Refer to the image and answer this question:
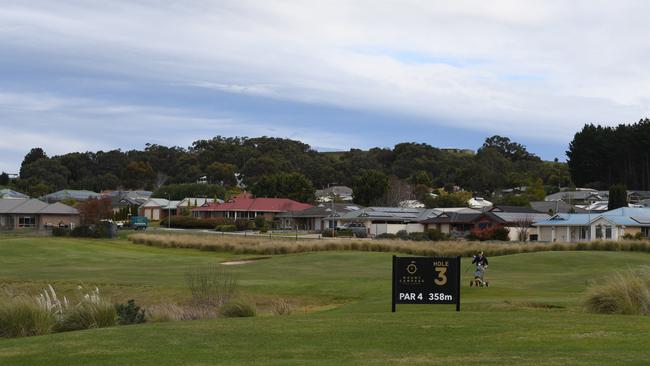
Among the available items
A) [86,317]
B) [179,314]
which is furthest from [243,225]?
[86,317]

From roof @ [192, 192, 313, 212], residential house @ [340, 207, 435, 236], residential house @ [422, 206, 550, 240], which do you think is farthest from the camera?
roof @ [192, 192, 313, 212]

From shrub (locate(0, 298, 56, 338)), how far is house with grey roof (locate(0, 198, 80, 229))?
8740 centimetres

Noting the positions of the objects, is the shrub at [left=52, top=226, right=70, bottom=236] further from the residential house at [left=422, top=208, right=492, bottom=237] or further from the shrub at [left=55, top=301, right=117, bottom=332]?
the shrub at [left=55, top=301, right=117, bottom=332]

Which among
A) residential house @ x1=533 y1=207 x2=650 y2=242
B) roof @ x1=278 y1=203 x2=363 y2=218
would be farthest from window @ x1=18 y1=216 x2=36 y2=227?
residential house @ x1=533 y1=207 x2=650 y2=242

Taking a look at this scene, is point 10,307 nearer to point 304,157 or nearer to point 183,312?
point 183,312

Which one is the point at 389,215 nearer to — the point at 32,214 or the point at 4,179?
the point at 32,214

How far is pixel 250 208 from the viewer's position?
121250 millimetres

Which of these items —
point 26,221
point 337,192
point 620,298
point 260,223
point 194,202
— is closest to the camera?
point 620,298

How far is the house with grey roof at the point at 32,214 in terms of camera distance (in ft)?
337

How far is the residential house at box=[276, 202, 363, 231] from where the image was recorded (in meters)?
111

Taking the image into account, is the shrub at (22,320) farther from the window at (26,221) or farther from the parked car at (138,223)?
the window at (26,221)

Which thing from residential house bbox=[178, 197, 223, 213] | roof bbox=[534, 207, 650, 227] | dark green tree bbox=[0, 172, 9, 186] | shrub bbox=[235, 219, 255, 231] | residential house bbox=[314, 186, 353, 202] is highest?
dark green tree bbox=[0, 172, 9, 186]

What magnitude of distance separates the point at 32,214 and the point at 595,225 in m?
63.1

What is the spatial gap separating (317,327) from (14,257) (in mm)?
43572
